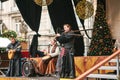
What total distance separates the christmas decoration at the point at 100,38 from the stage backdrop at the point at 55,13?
1160mm

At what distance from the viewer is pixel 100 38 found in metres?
15.0

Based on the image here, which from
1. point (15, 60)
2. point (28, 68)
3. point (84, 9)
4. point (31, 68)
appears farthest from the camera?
point (84, 9)

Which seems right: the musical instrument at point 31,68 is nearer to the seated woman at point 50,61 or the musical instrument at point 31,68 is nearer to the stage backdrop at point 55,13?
the seated woman at point 50,61

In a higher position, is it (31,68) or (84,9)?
(84,9)

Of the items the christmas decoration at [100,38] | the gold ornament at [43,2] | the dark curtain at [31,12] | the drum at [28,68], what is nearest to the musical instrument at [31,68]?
the drum at [28,68]

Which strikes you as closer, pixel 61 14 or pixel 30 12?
pixel 30 12

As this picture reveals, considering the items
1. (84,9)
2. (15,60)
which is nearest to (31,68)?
(15,60)

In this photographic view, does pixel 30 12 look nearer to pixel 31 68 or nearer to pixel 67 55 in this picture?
pixel 31 68

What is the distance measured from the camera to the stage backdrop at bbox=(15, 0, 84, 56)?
16.4m

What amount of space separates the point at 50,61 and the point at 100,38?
2.19m

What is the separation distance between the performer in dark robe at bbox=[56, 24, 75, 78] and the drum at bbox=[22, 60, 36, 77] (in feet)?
4.79

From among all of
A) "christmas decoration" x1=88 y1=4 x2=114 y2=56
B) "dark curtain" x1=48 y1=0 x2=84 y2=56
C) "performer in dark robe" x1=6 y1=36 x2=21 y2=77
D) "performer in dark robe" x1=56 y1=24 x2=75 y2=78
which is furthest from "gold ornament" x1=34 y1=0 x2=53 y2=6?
"performer in dark robe" x1=56 y1=24 x2=75 y2=78

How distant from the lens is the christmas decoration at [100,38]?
14.9 meters

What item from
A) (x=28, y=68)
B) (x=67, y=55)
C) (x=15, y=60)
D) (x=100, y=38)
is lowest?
(x=28, y=68)
